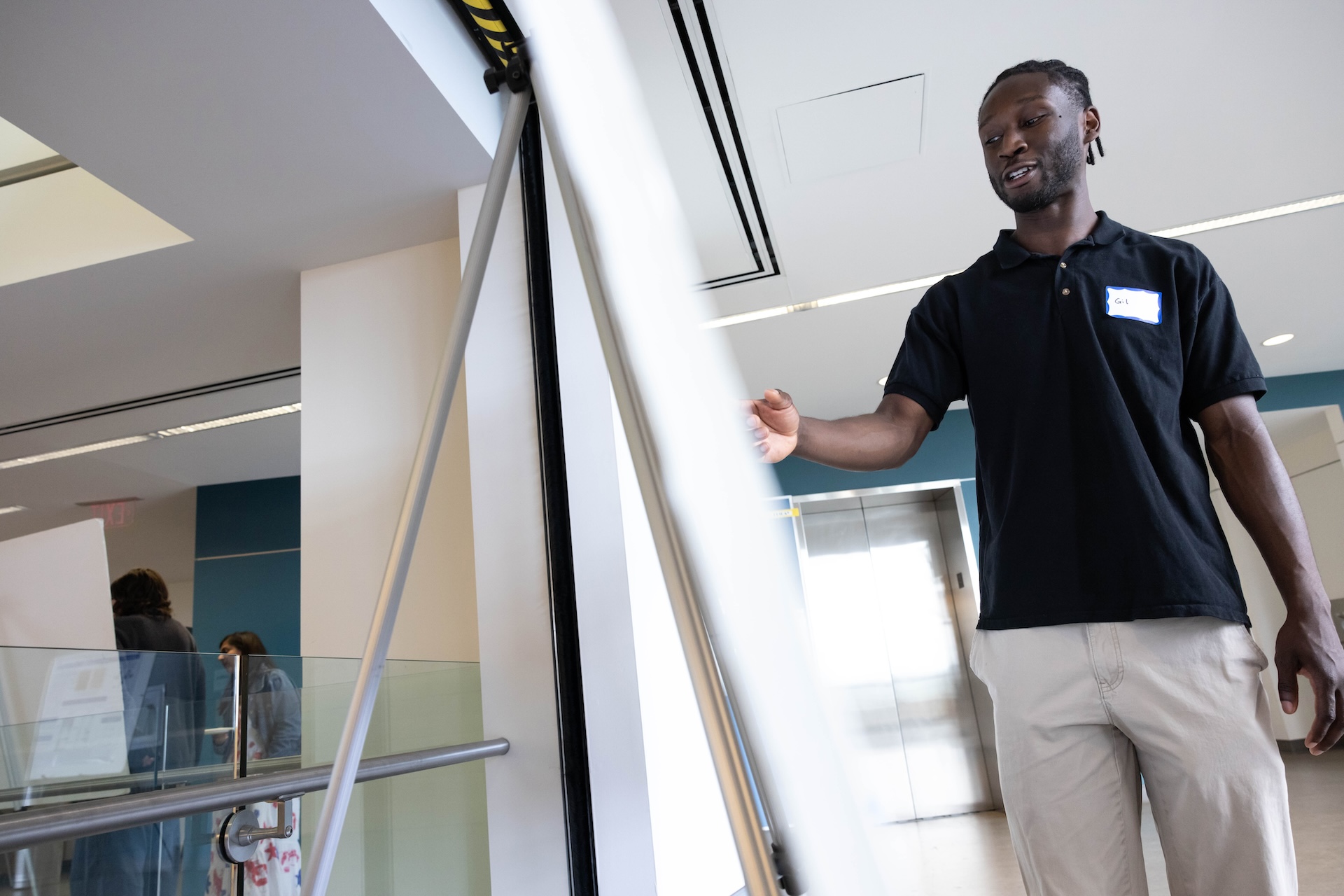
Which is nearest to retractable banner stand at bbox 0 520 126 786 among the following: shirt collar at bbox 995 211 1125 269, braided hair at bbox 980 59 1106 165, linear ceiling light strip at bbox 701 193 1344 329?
shirt collar at bbox 995 211 1125 269

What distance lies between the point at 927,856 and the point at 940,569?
2019 mm

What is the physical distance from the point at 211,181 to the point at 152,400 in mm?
1437

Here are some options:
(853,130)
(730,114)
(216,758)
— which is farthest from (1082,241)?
(853,130)

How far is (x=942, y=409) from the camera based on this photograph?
117 cm

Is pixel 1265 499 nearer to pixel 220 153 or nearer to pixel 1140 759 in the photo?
pixel 1140 759

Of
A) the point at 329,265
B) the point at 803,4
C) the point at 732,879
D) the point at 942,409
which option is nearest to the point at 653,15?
the point at 803,4

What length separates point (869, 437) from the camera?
44.0 inches

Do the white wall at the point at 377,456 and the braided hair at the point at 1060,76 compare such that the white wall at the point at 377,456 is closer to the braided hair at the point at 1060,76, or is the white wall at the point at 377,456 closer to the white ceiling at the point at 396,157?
the white ceiling at the point at 396,157

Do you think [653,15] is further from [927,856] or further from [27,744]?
[927,856]

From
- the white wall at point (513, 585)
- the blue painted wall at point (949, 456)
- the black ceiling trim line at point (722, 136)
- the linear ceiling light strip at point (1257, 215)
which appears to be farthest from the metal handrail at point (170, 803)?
the blue painted wall at point (949, 456)

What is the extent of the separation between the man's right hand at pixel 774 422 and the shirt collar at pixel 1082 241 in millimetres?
416

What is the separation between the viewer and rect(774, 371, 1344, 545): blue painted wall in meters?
5.58

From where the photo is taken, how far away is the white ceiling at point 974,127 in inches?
87.2

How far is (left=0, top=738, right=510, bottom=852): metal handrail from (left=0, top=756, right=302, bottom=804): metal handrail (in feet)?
0.07
